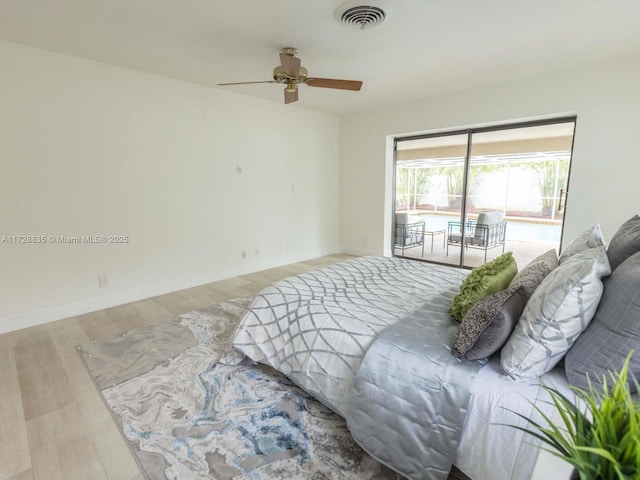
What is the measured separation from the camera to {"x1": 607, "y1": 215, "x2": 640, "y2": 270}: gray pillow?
1543 mm

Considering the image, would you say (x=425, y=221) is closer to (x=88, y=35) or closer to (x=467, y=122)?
(x=467, y=122)

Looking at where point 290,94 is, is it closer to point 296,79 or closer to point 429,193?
point 296,79

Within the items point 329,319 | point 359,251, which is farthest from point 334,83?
point 359,251

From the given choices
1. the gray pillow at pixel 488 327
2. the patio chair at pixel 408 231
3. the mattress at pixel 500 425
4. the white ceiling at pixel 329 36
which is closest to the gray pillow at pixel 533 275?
the gray pillow at pixel 488 327

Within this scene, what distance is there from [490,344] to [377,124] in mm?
4562

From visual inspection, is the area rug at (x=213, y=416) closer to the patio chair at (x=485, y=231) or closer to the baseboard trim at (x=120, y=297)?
the baseboard trim at (x=120, y=297)

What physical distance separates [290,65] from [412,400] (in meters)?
2.61

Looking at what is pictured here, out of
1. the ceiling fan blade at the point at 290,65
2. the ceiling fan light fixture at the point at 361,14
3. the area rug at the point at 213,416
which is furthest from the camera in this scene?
the ceiling fan blade at the point at 290,65

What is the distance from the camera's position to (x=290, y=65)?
8.75ft

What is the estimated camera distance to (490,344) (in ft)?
4.32

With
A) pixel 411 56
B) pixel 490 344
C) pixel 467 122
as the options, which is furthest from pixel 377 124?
pixel 490 344

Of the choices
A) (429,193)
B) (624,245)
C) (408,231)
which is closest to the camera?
(624,245)

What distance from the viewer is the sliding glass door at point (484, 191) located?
4.13 meters

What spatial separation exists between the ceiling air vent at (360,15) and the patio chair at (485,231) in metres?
3.25
